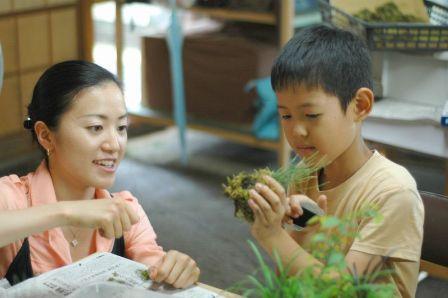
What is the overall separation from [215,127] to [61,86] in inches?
97.6

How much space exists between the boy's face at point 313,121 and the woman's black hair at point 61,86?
43cm

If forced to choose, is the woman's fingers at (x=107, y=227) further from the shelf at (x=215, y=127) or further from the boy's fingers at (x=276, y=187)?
the shelf at (x=215, y=127)

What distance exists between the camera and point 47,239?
1488 millimetres

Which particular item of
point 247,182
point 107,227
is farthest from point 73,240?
point 247,182

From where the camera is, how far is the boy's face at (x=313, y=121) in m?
1.40

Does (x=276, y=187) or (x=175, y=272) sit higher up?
(x=276, y=187)

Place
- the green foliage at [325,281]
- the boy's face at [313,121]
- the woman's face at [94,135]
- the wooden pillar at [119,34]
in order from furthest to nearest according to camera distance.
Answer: the wooden pillar at [119,34]
the woman's face at [94,135]
the boy's face at [313,121]
the green foliage at [325,281]

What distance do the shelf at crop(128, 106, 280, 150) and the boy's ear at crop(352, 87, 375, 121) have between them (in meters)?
2.29

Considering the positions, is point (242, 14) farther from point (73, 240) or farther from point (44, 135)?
point (73, 240)

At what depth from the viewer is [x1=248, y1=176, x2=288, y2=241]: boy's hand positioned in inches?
46.4

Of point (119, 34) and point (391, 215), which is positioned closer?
point (391, 215)

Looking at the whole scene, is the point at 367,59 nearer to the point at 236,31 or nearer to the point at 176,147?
the point at 236,31

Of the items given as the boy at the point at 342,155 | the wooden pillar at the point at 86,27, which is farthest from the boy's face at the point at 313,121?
the wooden pillar at the point at 86,27

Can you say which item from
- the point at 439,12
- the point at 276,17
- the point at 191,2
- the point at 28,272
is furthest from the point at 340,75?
the point at 191,2
